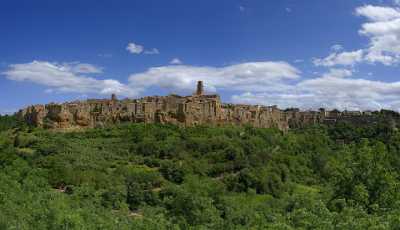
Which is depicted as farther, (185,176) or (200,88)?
(200,88)

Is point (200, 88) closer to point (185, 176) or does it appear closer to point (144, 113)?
point (144, 113)

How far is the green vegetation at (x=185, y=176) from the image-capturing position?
78.4 ft

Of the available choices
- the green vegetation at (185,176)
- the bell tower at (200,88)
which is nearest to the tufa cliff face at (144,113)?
the green vegetation at (185,176)

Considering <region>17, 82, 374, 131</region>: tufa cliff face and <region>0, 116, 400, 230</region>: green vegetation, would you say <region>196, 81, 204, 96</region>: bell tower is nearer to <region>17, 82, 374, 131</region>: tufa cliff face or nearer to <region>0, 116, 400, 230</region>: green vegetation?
<region>17, 82, 374, 131</region>: tufa cliff face

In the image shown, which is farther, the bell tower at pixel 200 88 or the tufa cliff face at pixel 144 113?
the bell tower at pixel 200 88

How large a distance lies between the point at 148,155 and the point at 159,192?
15.2 metres

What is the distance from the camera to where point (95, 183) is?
150ft

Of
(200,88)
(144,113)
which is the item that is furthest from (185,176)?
(200,88)

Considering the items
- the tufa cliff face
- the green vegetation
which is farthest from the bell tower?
the green vegetation

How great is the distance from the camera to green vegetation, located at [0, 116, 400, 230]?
2389cm

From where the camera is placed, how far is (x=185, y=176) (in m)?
51.8

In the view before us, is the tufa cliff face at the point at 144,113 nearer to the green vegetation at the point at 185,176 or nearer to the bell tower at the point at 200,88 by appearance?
the green vegetation at the point at 185,176

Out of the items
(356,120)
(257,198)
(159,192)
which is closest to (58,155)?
(159,192)

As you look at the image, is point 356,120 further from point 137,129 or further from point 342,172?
point 342,172
